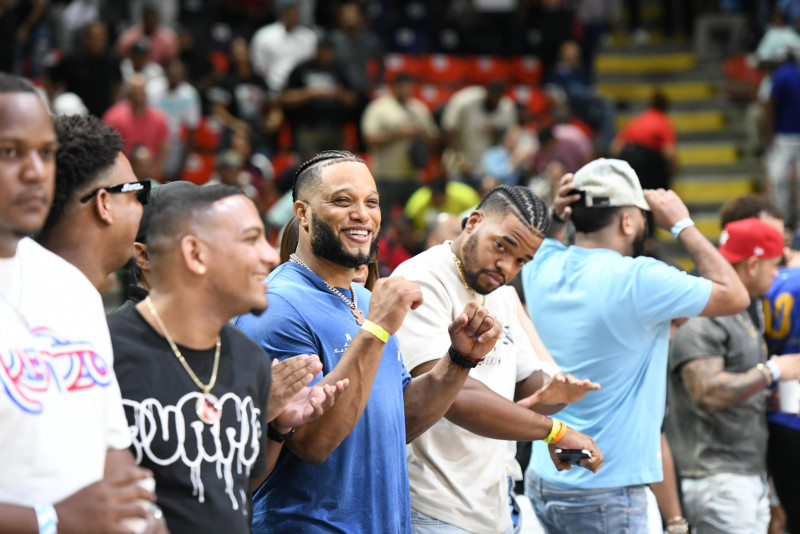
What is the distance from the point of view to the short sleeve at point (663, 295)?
3928mm

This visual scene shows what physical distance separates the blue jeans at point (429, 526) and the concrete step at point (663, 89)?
12.4 metres

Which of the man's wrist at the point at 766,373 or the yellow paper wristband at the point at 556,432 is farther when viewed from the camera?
the man's wrist at the point at 766,373

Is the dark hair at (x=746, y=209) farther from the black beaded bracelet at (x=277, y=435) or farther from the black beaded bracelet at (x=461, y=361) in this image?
the black beaded bracelet at (x=277, y=435)

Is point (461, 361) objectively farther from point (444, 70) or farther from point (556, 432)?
point (444, 70)

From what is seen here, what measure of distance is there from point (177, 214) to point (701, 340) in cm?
307

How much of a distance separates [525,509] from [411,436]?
7.10ft

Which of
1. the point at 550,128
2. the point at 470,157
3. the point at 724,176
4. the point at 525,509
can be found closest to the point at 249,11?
the point at 470,157

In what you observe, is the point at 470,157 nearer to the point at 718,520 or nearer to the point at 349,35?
the point at 349,35

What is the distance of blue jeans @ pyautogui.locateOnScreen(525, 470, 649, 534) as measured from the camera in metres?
3.90

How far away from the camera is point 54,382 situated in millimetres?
2020

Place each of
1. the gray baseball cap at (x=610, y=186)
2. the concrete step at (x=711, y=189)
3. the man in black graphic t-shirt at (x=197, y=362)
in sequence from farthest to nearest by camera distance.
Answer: the concrete step at (x=711, y=189) < the gray baseball cap at (x=610, y=186) < the man in black graphic t-shirt at (x=197, y=362)

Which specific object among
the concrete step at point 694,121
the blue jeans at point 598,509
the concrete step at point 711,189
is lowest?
the concrete step at point 711,189

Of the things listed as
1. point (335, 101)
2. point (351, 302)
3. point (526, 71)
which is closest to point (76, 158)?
point (351, 302)

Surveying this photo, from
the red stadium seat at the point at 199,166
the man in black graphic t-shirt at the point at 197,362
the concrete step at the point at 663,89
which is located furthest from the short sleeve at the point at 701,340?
the concrete step at the point at 663,89
